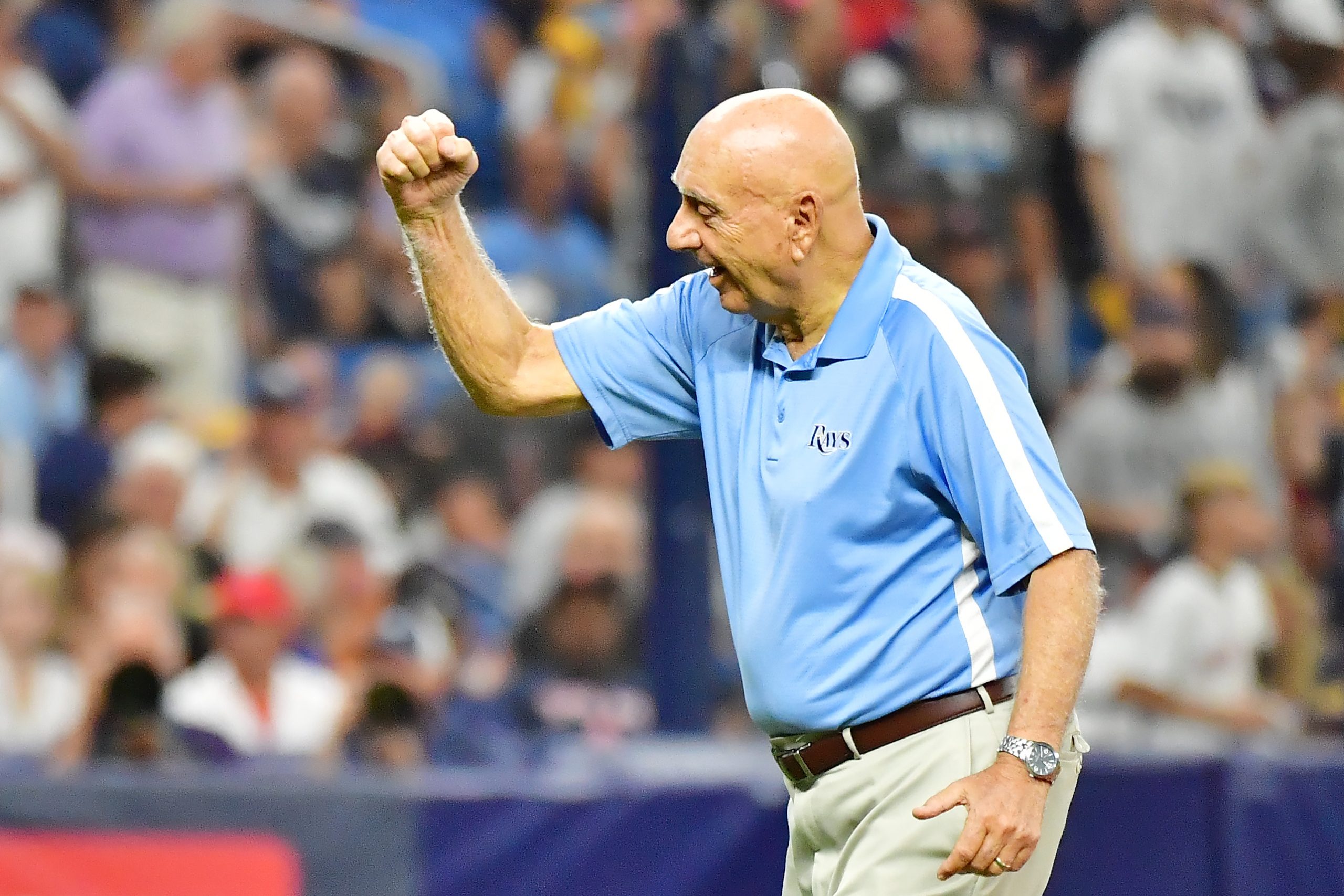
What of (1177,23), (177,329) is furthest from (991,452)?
(1177,23)

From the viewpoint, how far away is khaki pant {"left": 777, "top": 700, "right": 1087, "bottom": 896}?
10.2ft

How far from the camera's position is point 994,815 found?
2834 mm

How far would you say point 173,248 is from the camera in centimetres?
810

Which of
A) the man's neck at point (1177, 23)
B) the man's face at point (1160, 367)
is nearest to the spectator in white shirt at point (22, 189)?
the man's face at point (1160, 367)

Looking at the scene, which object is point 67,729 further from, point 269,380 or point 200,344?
point 200,344

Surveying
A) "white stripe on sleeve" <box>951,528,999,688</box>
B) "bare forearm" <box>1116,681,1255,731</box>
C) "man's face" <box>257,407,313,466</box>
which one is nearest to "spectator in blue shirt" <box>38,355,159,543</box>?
"man's face" <box>257,407,313,466</box>

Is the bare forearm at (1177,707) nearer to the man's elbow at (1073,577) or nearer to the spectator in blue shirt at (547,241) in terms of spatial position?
the spectator in blue shirt at (547,241)

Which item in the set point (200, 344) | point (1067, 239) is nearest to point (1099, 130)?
point (1067, 239)

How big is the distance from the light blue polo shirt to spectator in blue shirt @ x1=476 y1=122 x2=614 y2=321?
5.29 metres

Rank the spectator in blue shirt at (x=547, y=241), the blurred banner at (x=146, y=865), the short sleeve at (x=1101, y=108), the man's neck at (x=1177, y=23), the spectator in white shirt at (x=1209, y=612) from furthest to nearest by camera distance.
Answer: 1. the man's neck at (x=1177, y=23)
2. the short sleeve at (x=1101, y=108)
3. the spectator in blue shirt at (x=547, y=241)
4. the spectator in white shirt at (x=1209, y=612)
5. the blurred banner at (x=146, y=865)

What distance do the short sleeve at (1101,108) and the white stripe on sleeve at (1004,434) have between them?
6.07m

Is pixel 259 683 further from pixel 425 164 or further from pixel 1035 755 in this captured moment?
pixel 1035 755

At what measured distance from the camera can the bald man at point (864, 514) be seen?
3008mm

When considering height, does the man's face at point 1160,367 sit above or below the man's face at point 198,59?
below
